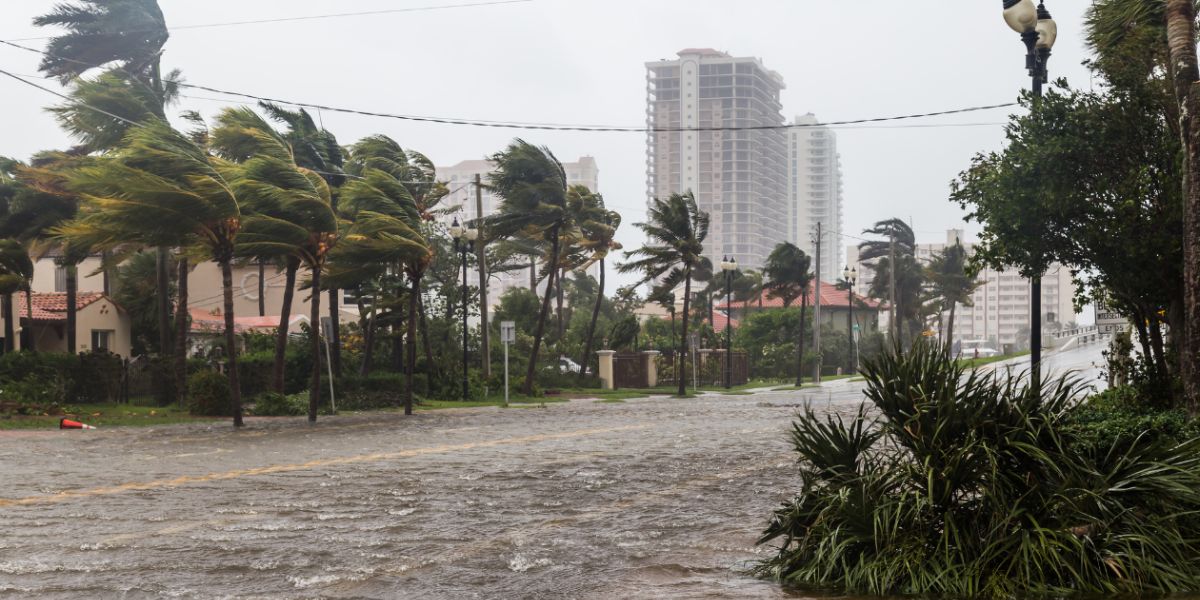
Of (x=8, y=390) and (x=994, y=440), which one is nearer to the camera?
(x=994, y=440)

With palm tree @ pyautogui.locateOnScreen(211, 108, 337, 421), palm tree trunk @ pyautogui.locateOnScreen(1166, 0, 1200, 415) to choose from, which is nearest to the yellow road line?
palm tree @ pyautogui.locateOnScreen(211, 108, 337, 421)

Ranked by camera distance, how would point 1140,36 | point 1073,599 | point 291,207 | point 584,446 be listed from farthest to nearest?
point 291,207, point 584,446, point 1140,36, point 1073,599

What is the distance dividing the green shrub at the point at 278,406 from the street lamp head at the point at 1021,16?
75.3 ft

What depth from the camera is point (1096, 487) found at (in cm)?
747

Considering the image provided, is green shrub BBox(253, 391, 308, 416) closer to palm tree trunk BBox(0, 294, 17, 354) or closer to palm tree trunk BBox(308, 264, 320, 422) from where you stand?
palm tree trunk BBox(308, 264, 320, 422)

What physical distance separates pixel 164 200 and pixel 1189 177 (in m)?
21.8

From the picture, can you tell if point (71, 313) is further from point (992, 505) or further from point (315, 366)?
point (992, 505)

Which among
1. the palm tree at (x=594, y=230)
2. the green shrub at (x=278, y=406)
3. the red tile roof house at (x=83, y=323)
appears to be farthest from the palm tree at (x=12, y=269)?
the palm tree at (x=594, y=230)

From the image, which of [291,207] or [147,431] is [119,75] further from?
[147,431]

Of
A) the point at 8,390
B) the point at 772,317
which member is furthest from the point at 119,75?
the point at 772,317

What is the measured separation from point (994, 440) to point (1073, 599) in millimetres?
1113

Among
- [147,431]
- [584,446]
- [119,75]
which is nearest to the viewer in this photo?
[584,446]

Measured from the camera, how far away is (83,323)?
145ft

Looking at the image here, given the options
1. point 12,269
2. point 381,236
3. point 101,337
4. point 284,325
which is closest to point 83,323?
point 101,337
